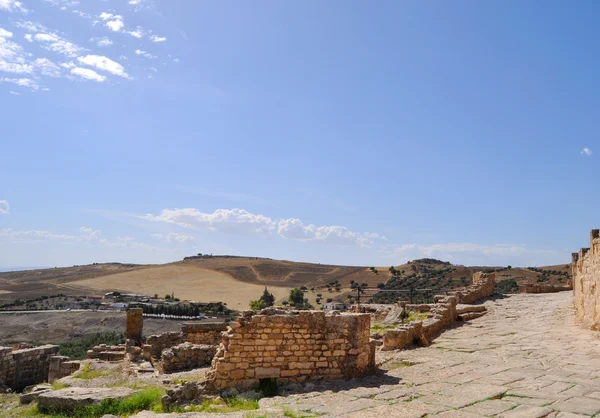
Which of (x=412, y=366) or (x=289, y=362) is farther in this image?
(x=412, y=366)

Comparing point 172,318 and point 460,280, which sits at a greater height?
point 460,280

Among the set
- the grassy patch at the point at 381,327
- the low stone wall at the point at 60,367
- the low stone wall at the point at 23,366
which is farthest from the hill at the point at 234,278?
the low stone wall at the point at 60,367

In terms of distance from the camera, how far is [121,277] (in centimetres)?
8812

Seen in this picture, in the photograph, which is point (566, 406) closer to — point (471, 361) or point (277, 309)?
point (471, 361)

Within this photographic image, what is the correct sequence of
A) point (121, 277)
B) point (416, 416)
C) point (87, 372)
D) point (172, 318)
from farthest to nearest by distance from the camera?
point (121, 277)
point (172, 318)
point (87, 372)
point (416, 416)

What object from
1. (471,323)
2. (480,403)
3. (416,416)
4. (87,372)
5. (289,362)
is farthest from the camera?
(471,323)

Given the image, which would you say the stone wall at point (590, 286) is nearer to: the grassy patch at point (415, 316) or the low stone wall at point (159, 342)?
the grassy patch at point (415, 316)

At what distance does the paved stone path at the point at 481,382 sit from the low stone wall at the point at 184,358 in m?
4.99

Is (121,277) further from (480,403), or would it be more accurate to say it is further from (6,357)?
(480,403)

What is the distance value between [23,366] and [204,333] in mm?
6364

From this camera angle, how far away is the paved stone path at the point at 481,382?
594 centimetres

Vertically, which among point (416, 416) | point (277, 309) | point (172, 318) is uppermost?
point (277, 309)

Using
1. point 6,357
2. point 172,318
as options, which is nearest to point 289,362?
point 6,357

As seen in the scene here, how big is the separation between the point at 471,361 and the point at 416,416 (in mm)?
3881
